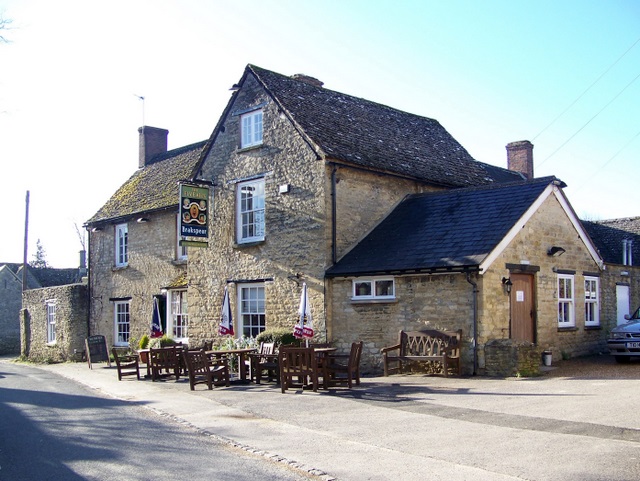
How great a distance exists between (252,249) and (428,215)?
565 centimetres

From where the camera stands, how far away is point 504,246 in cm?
1686

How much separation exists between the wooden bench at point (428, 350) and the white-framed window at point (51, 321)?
19514 millimetres

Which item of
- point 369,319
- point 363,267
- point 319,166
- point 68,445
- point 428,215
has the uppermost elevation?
point 319,166

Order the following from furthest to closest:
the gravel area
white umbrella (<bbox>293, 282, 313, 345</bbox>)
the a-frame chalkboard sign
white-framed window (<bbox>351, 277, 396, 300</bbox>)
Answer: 1. the a-frame chalkboard sign
2. white umbrella (<bbox>293, 282, 313, 345</bbox>)
3. white-framed window (<bbox>351, 277, 396, 300</bbox>)
4. the gravel area

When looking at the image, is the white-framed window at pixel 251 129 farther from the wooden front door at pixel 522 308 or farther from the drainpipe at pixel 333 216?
the wooden front door at pixel 522 308

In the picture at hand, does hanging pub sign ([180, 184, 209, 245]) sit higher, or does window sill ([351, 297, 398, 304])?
hanging pub sign ([180, 184, 209, 245])

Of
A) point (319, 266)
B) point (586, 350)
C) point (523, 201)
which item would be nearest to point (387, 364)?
point (319, 266)

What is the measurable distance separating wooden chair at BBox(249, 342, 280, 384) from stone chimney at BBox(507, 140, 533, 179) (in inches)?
779

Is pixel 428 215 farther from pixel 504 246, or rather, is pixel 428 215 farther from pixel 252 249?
pixel 252 249

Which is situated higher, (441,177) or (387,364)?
(441,177)

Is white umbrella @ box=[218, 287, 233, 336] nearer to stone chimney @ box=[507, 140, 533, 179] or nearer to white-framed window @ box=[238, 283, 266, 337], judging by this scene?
white-framed window @ box=[238, 283, 266, 337]

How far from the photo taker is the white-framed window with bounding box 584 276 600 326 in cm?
2083

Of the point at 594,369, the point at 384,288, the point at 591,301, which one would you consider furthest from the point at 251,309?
the point at 591,301

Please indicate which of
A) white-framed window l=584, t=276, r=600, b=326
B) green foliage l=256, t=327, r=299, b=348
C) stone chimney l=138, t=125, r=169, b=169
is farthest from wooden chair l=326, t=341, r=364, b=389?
stone chimney l=138, t=125, r=169, b=169
